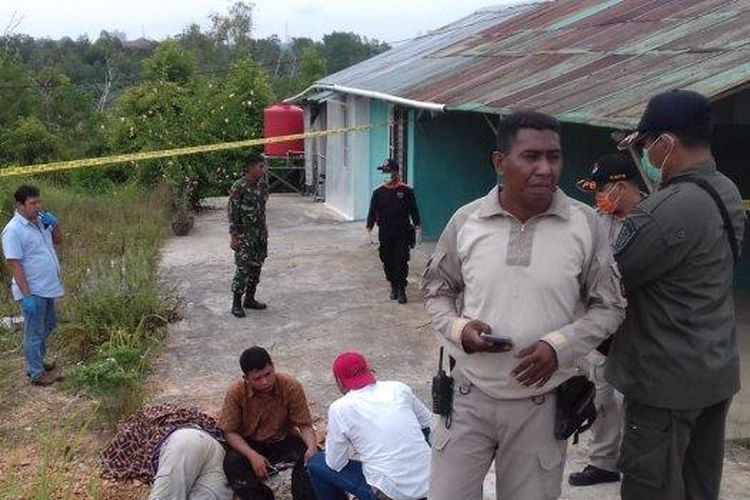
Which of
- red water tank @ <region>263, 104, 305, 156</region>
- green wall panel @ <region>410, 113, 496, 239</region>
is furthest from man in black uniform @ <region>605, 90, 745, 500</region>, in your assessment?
red water tank @ <region>263, 104, 305, 156</region>

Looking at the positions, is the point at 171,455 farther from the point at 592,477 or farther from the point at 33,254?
the point at 33,254

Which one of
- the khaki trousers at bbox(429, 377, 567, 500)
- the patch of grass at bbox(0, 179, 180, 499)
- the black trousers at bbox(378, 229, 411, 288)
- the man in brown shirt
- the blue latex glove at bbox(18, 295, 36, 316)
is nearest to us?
the khaki trousers at bbox(429, 377, 567, 500)

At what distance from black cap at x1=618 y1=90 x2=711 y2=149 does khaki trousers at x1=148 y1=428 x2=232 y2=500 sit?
262 cm

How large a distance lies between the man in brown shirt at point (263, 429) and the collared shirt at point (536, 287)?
1.86 meters

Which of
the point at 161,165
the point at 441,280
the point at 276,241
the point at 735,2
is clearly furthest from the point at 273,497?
the point at 161,165

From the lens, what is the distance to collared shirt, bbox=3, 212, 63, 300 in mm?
5836

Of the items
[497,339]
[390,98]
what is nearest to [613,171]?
[497,339]

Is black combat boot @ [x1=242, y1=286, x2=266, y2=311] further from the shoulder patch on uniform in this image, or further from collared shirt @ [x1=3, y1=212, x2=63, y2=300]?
the shoulder patch on uniform

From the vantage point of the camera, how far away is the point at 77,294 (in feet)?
24.8

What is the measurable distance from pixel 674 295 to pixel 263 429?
8.10ft

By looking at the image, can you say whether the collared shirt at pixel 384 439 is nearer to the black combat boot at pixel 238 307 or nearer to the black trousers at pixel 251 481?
the black trousers at pixel 251 481

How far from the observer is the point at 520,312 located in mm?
2402

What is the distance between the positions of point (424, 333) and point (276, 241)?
552 centimetres

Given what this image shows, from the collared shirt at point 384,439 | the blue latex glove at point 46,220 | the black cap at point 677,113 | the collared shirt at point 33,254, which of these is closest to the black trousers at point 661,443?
the black cap at point 677,113
